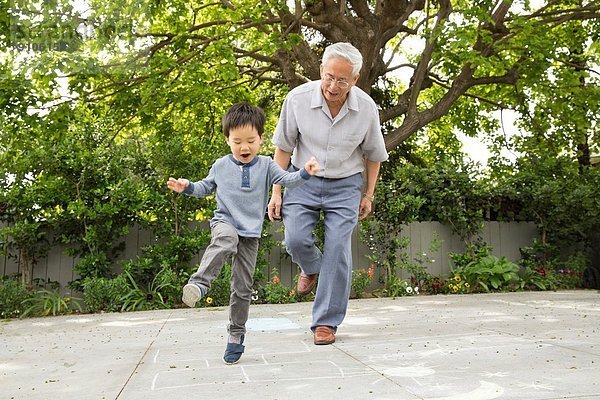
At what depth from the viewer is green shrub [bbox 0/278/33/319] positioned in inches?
262

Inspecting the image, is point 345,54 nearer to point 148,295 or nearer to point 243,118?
point 243,118

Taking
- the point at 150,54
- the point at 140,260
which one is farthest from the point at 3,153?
the point at 150,54

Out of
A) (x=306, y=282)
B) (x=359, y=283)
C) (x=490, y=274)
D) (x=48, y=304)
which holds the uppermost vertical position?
(x=306, y=282)

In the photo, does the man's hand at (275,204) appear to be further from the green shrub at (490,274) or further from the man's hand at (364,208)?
the green shrub at (490,274)

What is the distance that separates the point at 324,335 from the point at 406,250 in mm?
5542

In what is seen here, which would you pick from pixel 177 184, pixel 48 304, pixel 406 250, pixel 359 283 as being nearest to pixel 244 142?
pixel 177 184

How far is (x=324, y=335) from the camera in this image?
12.0 feet

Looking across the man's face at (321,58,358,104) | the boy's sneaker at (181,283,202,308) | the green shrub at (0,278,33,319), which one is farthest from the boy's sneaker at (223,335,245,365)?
the green shrub at (0,278,33,319)

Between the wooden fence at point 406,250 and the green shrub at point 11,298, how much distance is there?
0.77 m

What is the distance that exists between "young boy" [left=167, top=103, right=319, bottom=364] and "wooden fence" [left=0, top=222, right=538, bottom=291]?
5.01 metres

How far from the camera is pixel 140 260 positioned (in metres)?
7.47

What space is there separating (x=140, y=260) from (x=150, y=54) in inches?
152

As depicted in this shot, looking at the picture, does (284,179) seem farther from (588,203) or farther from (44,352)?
(588,203)

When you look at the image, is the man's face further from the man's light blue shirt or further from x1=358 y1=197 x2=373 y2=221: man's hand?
x1=358 y1=197 x2=373 y2=221: man's hand
